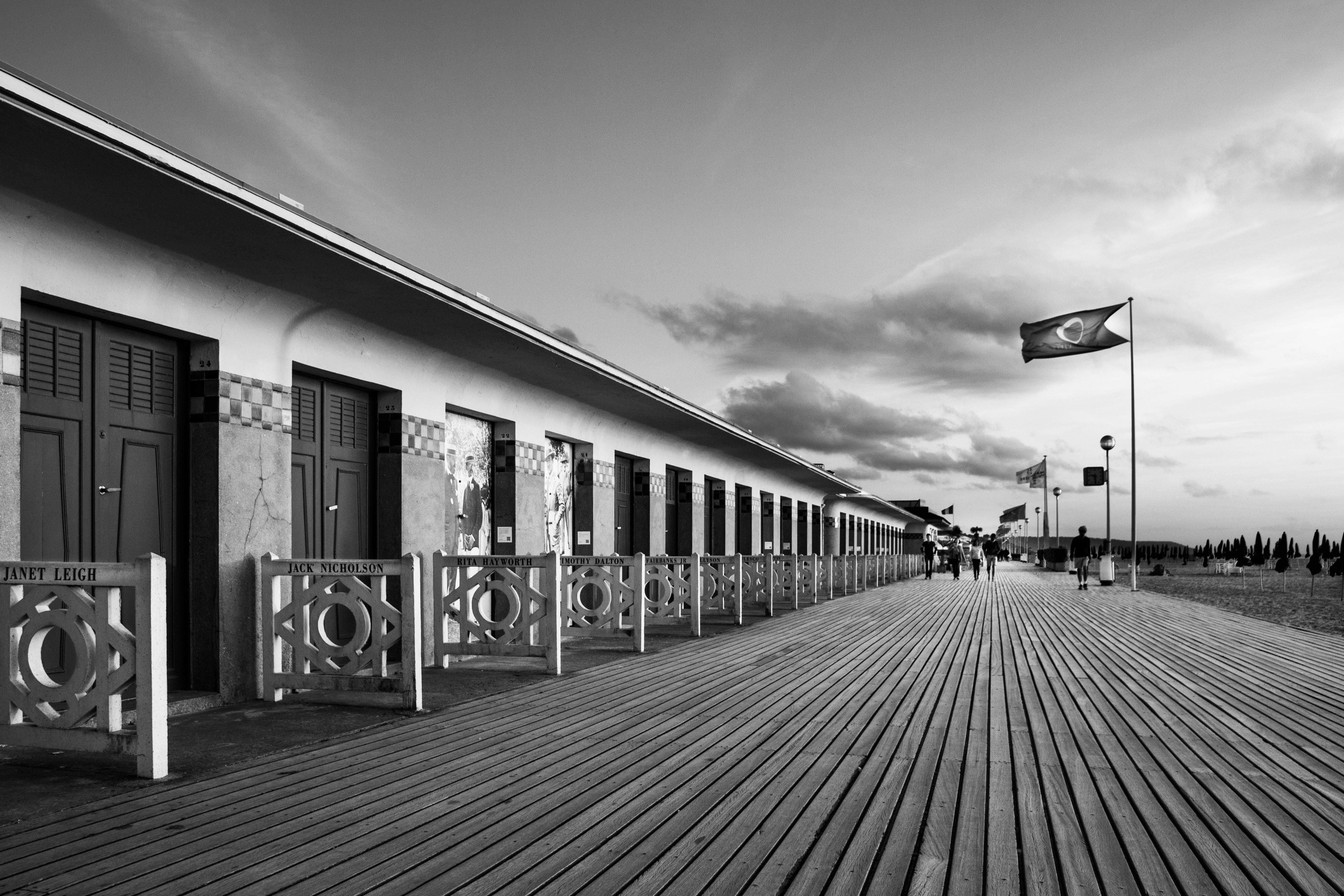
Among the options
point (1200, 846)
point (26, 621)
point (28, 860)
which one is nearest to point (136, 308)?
point (26, 621)

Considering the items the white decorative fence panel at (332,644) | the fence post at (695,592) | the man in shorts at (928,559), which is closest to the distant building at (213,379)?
the white decorative fence panel at (332,644)

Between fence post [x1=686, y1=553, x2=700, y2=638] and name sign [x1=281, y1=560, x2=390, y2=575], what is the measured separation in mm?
5906

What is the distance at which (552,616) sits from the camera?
317 inches

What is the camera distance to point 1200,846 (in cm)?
342

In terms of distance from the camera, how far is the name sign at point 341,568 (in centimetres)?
637

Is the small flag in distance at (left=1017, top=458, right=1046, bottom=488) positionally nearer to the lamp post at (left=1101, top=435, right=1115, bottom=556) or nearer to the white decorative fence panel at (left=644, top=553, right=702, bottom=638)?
the lamp post at (left=1101, top=435, right=1115, bottom=556)

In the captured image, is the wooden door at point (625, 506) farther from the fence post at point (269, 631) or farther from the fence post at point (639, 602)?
the fence post at point (269, 631)

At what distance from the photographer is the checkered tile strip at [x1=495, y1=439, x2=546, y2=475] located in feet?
40.4

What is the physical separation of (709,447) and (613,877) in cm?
1818

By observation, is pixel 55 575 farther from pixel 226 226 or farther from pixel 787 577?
pixel 787 577

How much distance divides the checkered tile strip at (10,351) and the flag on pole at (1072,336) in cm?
2104

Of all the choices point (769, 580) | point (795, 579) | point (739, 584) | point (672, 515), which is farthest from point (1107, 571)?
point (739, 584)

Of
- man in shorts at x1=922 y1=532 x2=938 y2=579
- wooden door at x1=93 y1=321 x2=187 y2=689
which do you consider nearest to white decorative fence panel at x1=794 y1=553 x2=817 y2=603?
wooden door at x1=93 y1=321 x2=187 y2=689

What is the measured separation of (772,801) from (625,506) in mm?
13394
